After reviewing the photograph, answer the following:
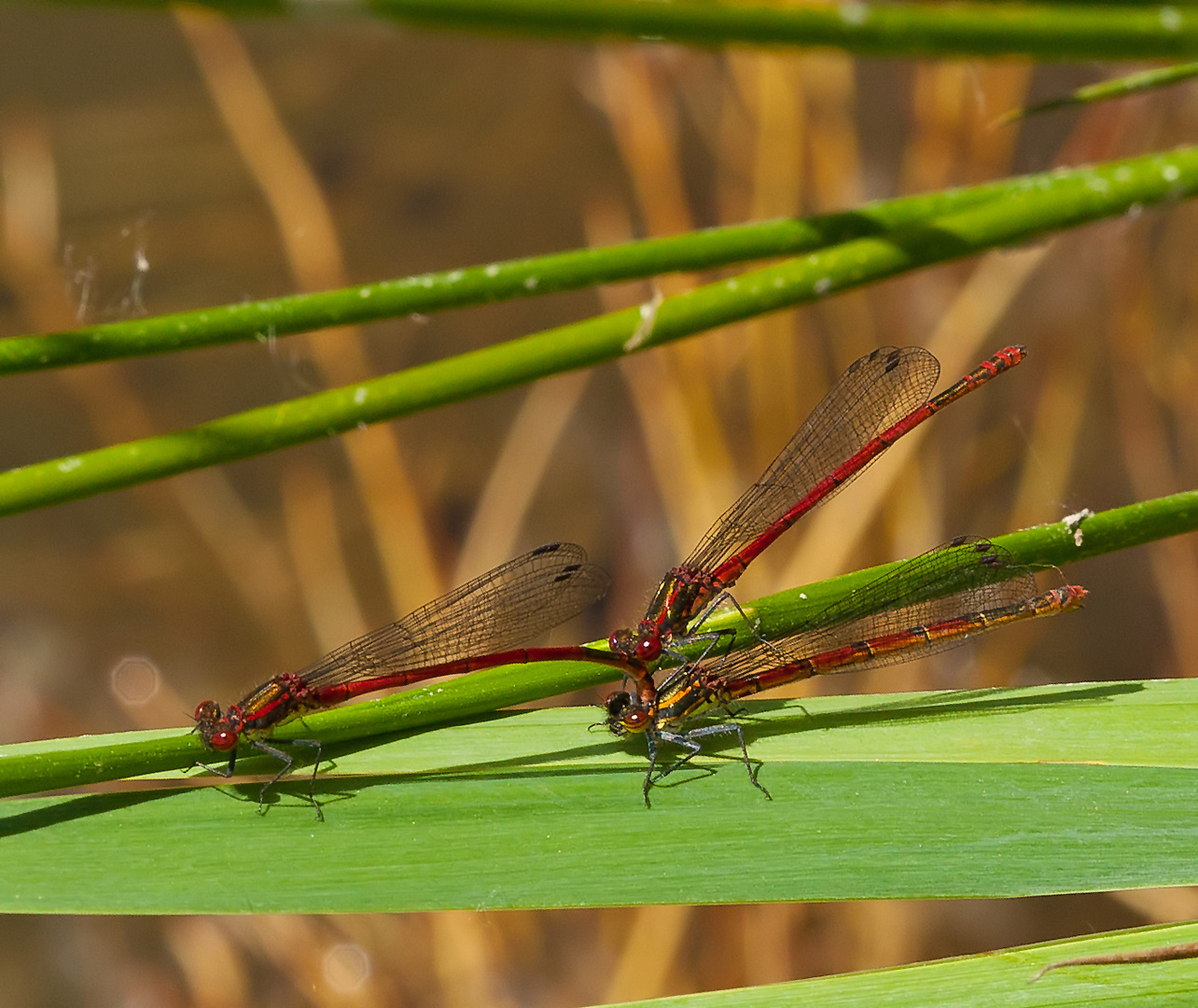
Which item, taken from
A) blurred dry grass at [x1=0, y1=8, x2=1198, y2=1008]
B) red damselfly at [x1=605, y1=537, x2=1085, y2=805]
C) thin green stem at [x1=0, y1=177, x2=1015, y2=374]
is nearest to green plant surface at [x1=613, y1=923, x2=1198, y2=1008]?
red damselfly at [x1=605, y1=537, x2=1085, y2=805]

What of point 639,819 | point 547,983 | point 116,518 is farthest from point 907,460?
point 116,518

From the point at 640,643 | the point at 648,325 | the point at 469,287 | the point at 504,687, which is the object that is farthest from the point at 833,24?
the point at 640,643

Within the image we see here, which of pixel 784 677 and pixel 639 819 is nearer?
pixel 639 819

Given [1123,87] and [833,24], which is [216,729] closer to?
[833,24]

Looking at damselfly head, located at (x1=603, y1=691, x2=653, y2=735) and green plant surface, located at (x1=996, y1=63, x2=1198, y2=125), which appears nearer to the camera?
damselfly head, located at (x1=603, y1=691, x2=653, y2=735)

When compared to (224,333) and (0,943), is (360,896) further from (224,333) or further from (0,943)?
(0,943)

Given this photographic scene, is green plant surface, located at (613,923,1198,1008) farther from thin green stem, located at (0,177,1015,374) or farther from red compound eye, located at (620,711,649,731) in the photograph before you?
thin green stem, located at (0,177,1015,374)
